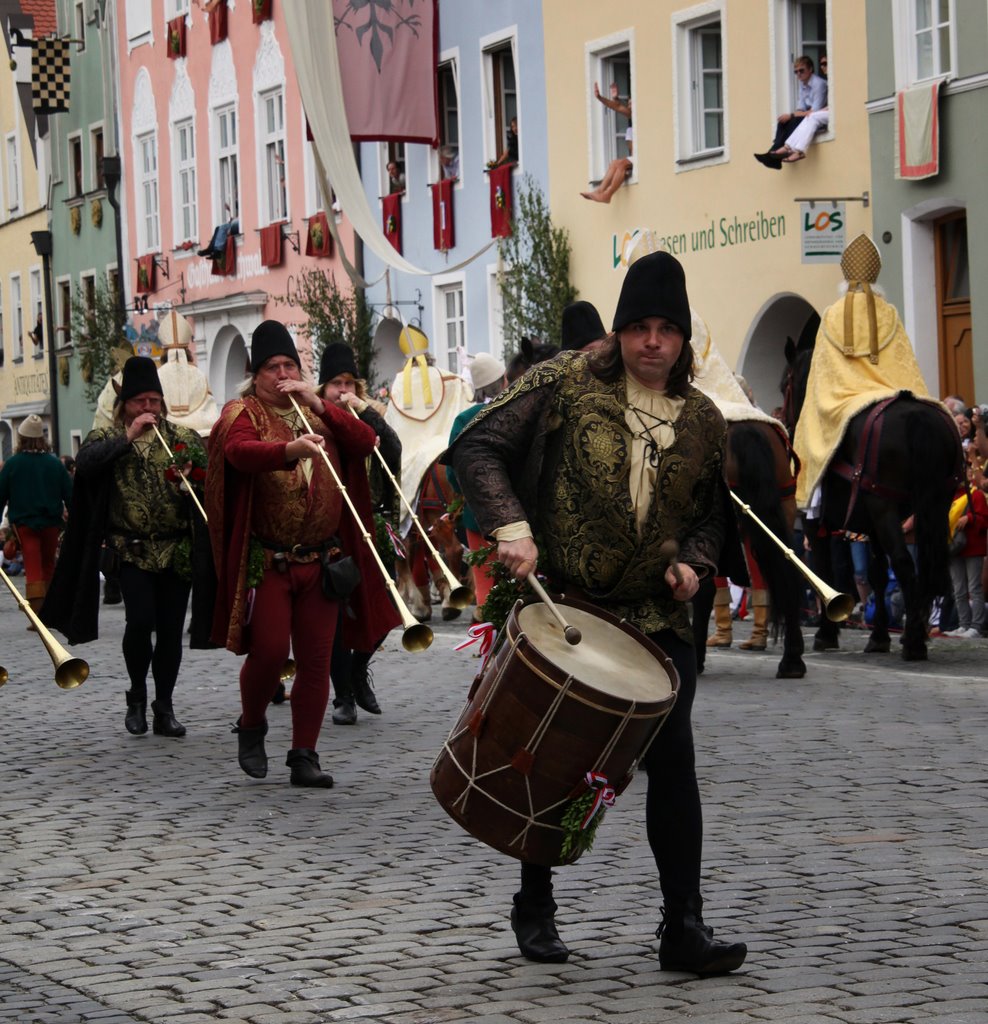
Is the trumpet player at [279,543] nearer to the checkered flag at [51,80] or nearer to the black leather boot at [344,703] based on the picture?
the black leather boot at [344,703]

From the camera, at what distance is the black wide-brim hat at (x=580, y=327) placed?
32.5 ft

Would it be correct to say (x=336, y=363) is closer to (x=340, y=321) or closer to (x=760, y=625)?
(x=760, y=625)

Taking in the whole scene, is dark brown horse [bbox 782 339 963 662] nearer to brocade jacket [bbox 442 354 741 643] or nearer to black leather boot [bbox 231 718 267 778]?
black leather boot [bbox 231 718 267 778]

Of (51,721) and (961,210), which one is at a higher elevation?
(961,210)

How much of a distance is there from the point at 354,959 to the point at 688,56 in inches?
853

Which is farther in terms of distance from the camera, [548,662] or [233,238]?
[233,238]

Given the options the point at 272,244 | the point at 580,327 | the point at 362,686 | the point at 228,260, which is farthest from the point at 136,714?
the point at 228,260

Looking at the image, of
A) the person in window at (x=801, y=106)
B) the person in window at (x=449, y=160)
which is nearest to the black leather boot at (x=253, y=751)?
the person in window at (x=801, y=106)

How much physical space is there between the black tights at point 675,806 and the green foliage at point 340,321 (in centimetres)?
2767

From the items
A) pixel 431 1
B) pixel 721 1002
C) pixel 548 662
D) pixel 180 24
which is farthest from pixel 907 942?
pixel 180 24

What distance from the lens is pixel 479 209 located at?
1249 inches

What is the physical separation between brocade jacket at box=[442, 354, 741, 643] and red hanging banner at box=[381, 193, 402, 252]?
28.2m

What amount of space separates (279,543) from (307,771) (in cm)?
97

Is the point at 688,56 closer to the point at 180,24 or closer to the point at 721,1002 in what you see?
the point at 180,24
